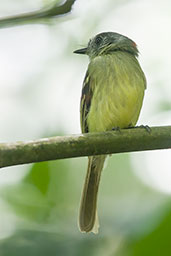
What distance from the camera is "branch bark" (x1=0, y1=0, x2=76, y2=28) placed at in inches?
104

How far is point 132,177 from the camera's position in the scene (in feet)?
16.6

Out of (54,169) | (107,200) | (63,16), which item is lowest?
(107,200)

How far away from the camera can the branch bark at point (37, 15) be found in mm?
2637

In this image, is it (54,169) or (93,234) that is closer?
(93,234)

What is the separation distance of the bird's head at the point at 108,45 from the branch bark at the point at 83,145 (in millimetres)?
1638

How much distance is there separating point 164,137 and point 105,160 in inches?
64.9

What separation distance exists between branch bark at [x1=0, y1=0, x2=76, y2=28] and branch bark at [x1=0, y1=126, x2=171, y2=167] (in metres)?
0.64

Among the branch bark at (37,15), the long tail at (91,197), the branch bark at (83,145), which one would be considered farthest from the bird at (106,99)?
the branch bark at (37,15)

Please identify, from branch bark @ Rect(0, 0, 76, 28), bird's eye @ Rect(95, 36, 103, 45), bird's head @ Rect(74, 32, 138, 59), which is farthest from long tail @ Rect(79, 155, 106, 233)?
branch bark @ Rect(0, 0, 76, 28)

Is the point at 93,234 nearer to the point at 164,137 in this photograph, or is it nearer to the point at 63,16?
the point at 164,137

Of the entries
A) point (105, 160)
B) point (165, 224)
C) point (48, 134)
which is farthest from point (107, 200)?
point (165, 224)

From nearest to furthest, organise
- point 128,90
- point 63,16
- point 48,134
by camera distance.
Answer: point 63,16 < point 128,90 < point 48,134

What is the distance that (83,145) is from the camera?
2.94m

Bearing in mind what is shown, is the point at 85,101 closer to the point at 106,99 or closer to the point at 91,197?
the point at 106,99
